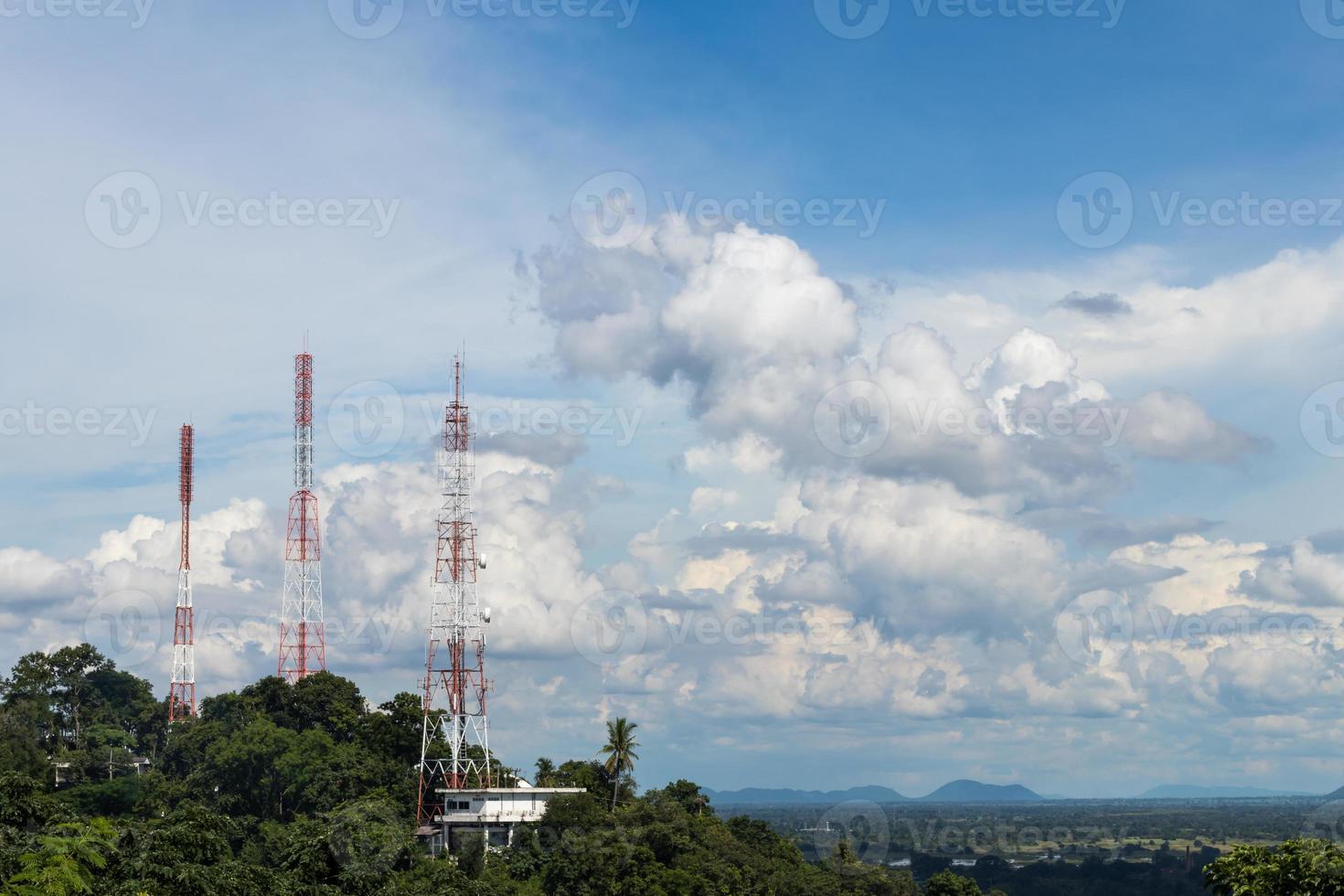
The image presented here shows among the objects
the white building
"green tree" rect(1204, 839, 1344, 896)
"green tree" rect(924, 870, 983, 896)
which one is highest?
"green tree" rect(1204, 839, 1344, 896)

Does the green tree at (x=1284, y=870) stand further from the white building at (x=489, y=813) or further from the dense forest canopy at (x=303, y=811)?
the white building at (x=489, y=813)

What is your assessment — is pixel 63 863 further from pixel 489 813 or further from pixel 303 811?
pixel 303 811

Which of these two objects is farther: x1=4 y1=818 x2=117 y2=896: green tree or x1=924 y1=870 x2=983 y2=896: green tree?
x1=924 y1=870 x2=983 y2=896: green tree

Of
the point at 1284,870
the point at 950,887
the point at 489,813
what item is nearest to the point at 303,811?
the point at 489,813

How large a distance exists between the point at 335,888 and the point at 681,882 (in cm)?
2586

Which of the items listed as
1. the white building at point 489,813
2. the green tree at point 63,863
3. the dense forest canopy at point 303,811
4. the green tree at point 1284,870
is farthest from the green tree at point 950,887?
the green tree at point 63,863

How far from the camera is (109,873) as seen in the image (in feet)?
158

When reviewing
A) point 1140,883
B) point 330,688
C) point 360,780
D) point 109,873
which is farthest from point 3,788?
point 1140,883

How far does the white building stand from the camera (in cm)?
8781

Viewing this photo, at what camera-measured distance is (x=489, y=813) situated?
88.1 m

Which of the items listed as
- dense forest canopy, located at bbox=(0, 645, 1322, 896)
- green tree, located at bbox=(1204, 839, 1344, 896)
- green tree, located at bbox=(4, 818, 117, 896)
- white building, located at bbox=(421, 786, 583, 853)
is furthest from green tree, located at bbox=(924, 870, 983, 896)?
green tree, located at bbox=(4, 818, 117, 896)

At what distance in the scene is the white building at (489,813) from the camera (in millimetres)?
87812

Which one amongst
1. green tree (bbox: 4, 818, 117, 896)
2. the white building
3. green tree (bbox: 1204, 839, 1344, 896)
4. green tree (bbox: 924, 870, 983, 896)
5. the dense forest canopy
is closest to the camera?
green tree (bbox: 1204, 839, 1344, 896)

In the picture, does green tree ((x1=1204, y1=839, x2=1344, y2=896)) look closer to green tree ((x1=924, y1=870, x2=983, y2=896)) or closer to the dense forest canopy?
the dense forest canopy
